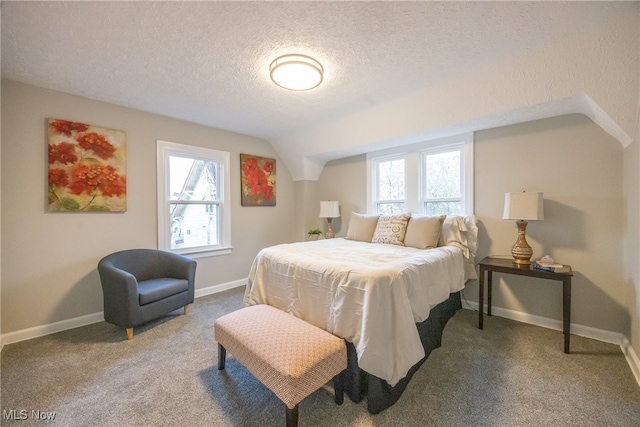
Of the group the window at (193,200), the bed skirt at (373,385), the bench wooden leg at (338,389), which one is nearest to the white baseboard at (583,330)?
the bed skirt at (373,385)

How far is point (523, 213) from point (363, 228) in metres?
1.63

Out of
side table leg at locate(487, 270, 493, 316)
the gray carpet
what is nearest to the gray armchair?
the gray carpet

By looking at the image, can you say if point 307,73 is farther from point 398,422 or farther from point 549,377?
point 549,377

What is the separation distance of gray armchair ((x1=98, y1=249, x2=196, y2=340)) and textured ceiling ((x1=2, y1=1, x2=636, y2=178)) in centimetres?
177

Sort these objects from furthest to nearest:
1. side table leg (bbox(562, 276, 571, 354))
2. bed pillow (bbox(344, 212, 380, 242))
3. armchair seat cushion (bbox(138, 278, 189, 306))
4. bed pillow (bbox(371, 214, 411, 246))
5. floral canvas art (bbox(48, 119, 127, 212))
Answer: bed pillow (bbox(344, 212, 380, 242)), bed pillow (bbox(371, 214, 411, 246)), floral canvas art (bbox(48, 119, 127, 212)), armchair seat cushion (bbox(138, 278, 189, 306)), side table leg (bbox(562, 276, 571, 354))

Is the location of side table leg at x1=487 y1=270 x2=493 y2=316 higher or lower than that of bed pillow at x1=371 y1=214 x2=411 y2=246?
lower

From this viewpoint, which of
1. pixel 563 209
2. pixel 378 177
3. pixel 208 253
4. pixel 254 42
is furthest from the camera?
pixel 378 177

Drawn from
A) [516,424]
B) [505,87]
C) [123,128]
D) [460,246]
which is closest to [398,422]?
[516,424]

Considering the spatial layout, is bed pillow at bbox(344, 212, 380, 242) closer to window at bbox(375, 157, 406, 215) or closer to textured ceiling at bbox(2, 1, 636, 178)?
window at bbox(375, 157, 406, 215)

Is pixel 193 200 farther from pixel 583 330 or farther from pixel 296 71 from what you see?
pixel 583 330

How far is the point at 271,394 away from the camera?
5.23 ft

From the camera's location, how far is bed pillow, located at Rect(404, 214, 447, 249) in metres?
2.61

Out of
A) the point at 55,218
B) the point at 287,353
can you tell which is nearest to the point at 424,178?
the point at 287,353

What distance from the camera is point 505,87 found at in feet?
7.00
